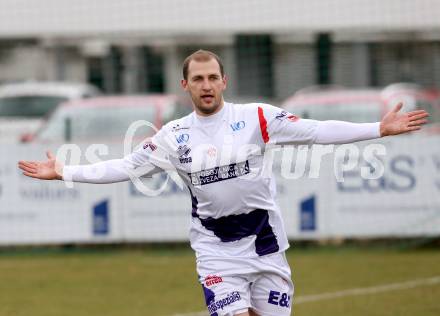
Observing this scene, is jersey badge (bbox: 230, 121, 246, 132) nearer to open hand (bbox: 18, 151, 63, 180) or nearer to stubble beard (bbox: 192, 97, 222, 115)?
stubble beard (bbox: 192, 97, 222, 115)

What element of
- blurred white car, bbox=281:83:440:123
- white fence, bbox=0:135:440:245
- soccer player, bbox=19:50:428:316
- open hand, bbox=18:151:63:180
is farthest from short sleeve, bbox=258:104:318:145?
blurred white car, bbox=281:83:440:123

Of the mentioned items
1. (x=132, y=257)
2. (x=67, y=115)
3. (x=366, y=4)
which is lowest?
(x=132, y=257)

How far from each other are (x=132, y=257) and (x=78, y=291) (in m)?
2.65

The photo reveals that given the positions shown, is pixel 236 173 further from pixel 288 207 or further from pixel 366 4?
pixel 366 4

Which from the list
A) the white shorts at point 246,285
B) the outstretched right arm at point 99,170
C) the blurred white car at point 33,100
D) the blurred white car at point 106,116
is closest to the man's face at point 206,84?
the outstretched right arm at point 99,170

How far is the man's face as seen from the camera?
7035 millimetres

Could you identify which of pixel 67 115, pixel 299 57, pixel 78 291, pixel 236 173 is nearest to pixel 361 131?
pixel 236 173

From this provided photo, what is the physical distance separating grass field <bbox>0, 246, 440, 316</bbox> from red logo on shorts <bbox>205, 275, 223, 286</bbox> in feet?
12.1

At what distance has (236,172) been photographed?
7.17 metres

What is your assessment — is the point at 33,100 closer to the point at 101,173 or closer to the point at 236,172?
the point at 101,173

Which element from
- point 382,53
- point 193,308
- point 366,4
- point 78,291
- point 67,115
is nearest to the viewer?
point 193,308

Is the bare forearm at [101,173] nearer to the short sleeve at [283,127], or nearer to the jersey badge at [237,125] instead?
the jersey badge at [237,125]

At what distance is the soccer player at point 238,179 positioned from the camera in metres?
7.10

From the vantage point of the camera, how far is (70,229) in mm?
15250
